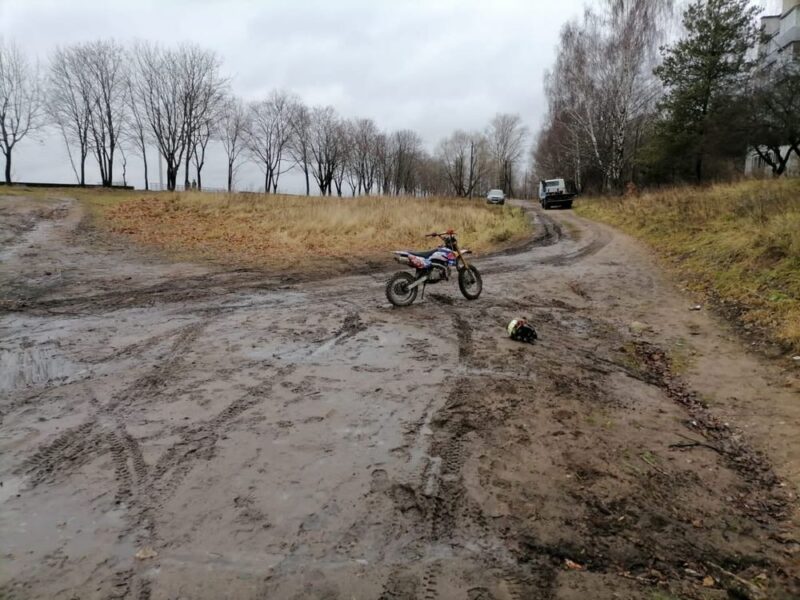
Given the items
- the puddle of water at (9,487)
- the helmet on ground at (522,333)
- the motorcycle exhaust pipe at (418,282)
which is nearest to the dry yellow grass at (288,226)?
the motorcycle exhaust pipe at (418,282)

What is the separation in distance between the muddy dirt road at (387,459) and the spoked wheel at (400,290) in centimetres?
72

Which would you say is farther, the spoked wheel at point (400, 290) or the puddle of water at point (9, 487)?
the spoked wheel at point (400, 290)

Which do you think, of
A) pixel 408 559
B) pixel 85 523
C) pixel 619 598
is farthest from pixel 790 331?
pixel 85 523

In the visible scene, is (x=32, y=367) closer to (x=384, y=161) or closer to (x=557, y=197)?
(x=557, y=197)

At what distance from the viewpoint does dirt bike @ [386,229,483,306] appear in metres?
8.58

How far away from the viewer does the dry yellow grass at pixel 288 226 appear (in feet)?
48.9

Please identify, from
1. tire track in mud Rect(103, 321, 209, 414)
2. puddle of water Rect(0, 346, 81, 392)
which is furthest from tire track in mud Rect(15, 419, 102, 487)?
puddle of water Rect(0, 346, 81, 392)

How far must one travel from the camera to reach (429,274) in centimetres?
882

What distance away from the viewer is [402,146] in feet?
274

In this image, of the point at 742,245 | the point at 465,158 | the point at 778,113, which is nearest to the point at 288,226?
the point at 742,245

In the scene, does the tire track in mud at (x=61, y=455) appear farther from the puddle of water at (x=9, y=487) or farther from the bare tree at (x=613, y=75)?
the bare tree at (x=613, y=75)

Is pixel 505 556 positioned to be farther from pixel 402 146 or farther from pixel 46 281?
pixel 402 146

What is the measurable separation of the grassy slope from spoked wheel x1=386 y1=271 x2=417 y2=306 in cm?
506

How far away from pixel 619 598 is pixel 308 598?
60.8 inches
